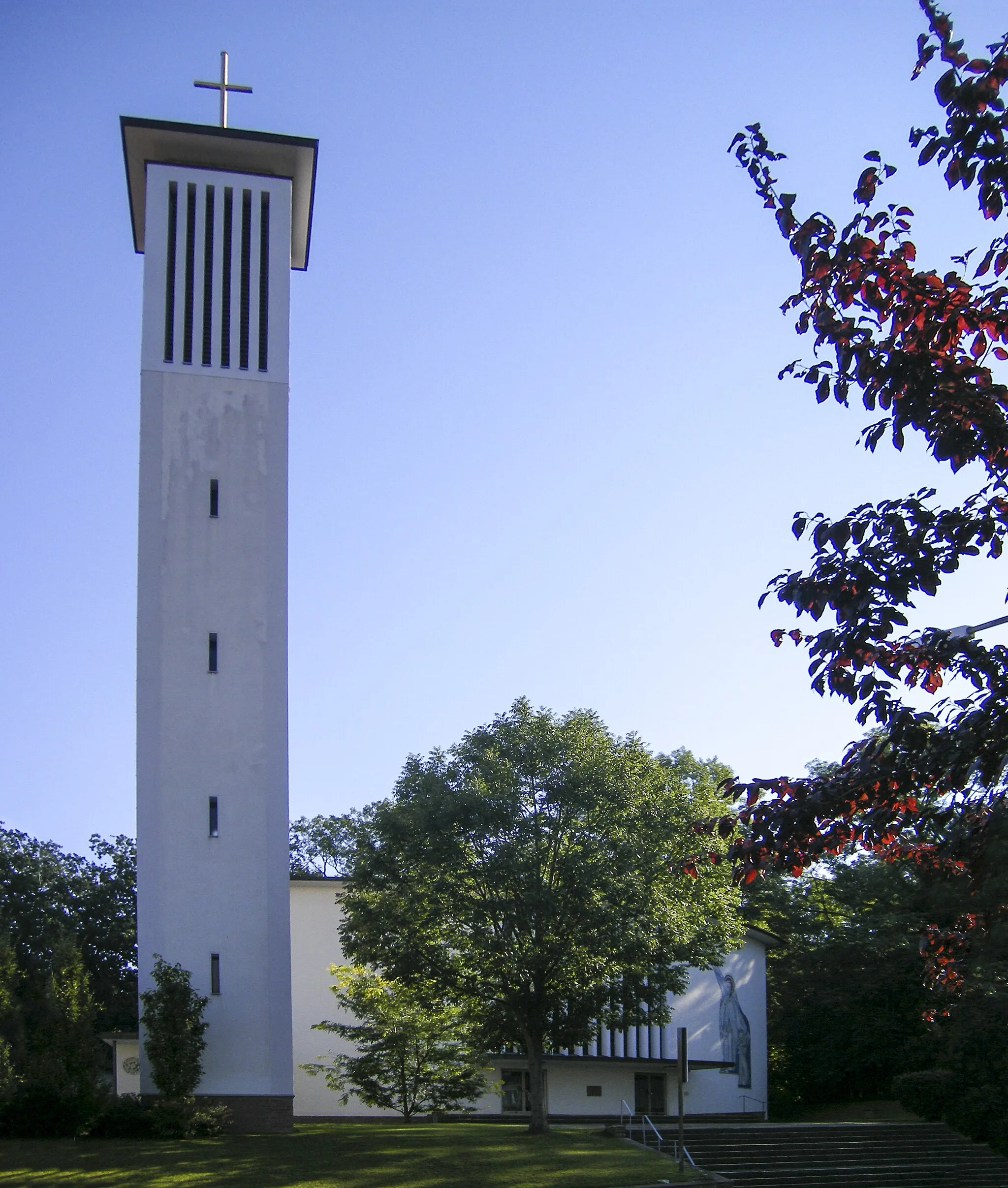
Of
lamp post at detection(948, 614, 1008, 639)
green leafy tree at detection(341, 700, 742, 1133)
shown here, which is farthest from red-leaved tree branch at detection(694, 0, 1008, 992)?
green leafy tree at detection(341, 700, 742, 1133)

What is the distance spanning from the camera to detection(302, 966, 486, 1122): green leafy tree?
3183cm

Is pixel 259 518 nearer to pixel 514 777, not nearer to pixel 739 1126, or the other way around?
pixel 514 777

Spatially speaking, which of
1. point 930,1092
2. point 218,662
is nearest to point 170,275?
point 218,662

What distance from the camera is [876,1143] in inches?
1302

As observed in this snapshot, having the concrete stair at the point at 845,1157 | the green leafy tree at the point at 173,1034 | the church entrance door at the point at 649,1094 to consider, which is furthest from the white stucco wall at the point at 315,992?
the green leafy tree at the point at 173,1034

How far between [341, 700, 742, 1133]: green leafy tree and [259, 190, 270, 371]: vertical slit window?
34.5 feet

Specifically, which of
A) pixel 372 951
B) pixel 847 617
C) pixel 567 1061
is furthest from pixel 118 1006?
pixel 847 617

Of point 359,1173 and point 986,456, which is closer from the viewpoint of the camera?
point 986,456

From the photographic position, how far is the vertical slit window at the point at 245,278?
3138 cm

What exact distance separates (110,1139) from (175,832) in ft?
20.3

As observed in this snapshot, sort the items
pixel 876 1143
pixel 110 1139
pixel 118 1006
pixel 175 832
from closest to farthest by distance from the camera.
A: pixel 110 1139 → pixel 175 832 → pixel 876 1143 → pixel 118 1006

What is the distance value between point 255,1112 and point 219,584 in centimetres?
1136

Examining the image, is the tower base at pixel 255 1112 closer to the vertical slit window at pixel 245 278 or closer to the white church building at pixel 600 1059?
the white church building at pixel 600 1059

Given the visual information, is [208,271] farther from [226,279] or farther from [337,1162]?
[337,1162]
